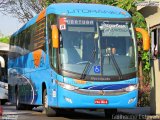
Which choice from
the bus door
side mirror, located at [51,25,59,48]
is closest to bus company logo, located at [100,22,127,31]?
side mirror, located at [51,25,59,48]

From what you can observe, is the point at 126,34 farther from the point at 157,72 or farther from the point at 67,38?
the point at 157,72

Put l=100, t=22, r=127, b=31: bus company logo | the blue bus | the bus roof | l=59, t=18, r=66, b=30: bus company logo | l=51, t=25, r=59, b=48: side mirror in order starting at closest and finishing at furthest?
l=51, t=25, r=59, b=48: side mirror < the blue bus < l=59, t=18, r=66, b=30: bus company logo < l=100, t=22, r=127, b=31: bus company logo < the bus roof

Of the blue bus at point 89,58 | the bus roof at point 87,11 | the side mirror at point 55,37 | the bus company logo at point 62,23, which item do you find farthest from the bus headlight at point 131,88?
the bus company logo at point 62,23

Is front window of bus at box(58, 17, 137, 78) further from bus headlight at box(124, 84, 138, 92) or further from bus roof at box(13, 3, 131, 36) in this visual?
bus headlight at box(124, 84, 138, 92)

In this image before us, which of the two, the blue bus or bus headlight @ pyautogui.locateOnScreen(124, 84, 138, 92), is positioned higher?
the blue bus

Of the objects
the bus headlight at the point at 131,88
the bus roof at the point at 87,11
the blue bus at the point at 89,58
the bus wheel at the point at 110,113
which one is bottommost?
the bus wheel at the point at 110,113

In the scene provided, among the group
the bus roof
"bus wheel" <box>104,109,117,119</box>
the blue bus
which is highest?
the bus roof

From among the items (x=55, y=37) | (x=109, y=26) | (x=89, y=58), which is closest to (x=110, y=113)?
(x=89, y=58)

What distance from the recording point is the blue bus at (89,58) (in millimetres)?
15289

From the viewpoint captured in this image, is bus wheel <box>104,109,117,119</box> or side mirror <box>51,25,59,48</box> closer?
side mirror <box>51,25,59,48</box>

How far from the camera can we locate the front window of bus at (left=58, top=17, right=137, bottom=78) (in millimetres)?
15414

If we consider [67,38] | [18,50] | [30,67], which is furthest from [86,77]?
[18,50]

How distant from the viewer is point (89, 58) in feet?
50.8

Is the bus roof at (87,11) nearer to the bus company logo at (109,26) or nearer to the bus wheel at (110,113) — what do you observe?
the bus company logo at (109,26)
